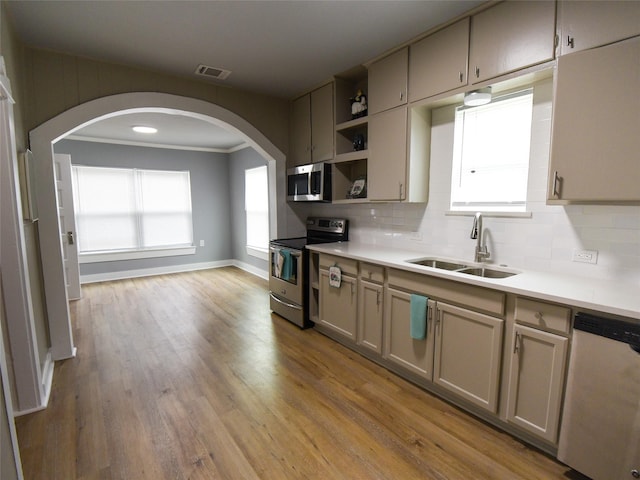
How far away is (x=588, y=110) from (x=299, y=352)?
8.68ft

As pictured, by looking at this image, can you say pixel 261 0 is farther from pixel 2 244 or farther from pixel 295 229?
pixel 295 229

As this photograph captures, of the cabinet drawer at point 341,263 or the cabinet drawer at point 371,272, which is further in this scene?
the cabinet drawer at point 341,263

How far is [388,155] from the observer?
2787 millimetres

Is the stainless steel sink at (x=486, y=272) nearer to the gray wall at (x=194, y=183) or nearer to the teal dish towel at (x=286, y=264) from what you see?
the teal dish towel at (x=286, y=264)

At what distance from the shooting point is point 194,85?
130 inches

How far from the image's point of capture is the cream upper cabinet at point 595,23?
1535mm

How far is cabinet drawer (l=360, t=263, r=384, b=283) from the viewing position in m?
2.56

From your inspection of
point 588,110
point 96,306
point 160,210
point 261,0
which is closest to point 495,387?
point 588,110

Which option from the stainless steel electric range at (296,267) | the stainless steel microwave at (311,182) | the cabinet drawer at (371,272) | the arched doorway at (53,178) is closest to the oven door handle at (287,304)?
the stainless steel electric range at (296,267)

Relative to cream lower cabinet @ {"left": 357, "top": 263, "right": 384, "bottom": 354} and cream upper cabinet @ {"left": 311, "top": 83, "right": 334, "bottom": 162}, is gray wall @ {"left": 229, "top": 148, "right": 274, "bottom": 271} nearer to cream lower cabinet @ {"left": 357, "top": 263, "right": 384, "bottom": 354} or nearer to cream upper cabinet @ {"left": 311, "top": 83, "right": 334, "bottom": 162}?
cream upper cabinet @ {"left": 311, "top": 83, "right": 334, "bottom": 162}

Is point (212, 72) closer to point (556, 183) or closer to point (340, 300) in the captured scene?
point (340, 300)

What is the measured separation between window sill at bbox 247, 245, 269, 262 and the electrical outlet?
4432mm

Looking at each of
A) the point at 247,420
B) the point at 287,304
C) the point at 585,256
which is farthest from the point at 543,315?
the point at 287,304

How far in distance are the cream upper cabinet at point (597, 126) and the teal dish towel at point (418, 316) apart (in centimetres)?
99
